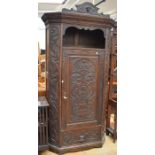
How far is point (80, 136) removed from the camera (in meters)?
2.48

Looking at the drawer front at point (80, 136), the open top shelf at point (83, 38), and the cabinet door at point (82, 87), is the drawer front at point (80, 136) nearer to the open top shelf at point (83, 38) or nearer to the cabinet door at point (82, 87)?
the cabinet door at point (82, 87)

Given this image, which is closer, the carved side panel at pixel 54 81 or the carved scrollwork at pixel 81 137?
the carved side panel at pixel 54 81

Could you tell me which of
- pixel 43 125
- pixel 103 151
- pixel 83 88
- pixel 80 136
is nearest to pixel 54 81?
pixel 83 88

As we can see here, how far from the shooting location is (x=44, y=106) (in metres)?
2.31

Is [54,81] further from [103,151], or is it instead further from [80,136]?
[103,151]

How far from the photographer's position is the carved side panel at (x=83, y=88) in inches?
92.0

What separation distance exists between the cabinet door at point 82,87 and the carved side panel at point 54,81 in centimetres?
8

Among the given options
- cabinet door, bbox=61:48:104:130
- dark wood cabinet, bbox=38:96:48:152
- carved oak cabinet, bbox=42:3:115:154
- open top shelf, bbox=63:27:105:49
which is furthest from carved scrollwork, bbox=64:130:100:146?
open top shelf, bbox=63:27:105:49

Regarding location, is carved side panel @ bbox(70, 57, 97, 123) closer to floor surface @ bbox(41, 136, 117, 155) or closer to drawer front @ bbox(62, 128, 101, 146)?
Result: drawer front @ bbox(62, 128, 101, 146)

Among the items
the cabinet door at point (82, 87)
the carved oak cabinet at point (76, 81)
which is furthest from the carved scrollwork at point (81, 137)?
the cabinet door at point (82, 87)

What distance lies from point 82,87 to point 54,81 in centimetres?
36

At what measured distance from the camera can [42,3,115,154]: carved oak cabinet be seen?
2.23 m
